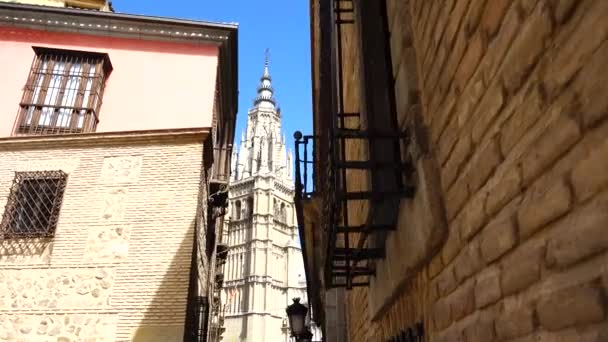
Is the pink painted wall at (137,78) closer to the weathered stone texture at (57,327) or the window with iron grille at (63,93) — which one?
the window with iron grille at (63,93)

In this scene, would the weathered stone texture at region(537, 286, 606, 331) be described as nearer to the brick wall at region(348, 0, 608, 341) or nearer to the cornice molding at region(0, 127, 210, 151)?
the brick wall at region(348, 0, 608, 341)

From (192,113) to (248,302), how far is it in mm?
55464

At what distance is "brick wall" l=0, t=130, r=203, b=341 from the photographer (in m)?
7.29

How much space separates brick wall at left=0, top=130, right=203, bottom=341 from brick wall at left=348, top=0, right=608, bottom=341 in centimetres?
592

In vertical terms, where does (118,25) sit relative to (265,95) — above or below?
below

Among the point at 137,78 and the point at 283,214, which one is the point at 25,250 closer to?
the point at 137,78

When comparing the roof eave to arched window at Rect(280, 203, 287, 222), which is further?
arched window at Rect(280, 203, 287, 222)

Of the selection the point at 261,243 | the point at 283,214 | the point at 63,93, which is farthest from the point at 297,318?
the point at 283,214

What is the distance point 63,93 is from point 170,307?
4.73 m

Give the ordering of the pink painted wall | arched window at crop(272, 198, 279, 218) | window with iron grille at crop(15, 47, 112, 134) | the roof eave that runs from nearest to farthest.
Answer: window with iron grille at crop(15, 47, 112, 134), the pink painted wall, the roof eave, arched window at crop(272, 198, 279, 218)

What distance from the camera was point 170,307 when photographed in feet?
24.0

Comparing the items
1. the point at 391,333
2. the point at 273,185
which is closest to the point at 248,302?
the point at 273,185

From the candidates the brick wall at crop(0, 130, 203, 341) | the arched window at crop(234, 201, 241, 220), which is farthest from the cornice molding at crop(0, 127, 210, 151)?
the arched window at crop(234, 201, 241, 220)

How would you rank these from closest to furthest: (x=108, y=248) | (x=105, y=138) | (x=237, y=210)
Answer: (x=108, y=248), (x=105, y=138), (x=237, y=210)
